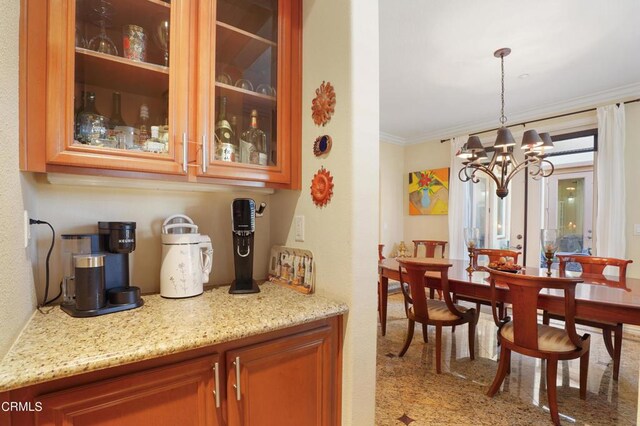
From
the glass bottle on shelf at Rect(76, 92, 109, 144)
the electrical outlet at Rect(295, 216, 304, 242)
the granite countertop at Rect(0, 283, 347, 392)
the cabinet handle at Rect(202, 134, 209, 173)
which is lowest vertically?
the granite countertop at Rect(0, 283, 347, 392)

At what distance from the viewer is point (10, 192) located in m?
0.79

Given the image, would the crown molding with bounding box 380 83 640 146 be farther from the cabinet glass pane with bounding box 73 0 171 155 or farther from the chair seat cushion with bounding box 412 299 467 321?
the cabinet glass pane with bounding box 73 0 171 155

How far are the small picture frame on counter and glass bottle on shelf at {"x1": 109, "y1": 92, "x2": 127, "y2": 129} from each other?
0.87 meters

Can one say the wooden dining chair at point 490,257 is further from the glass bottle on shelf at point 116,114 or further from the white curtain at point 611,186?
the glass bottle on shelf at point 116,114

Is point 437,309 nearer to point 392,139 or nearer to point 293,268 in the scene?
point 293,268

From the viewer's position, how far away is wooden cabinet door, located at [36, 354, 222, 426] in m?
0.74

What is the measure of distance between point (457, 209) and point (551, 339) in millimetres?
2959

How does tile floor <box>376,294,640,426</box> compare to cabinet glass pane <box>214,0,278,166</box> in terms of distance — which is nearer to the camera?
cabinet glass pane <box>214,0,278,166</box>

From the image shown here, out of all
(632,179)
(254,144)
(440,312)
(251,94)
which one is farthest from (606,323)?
(251,94)

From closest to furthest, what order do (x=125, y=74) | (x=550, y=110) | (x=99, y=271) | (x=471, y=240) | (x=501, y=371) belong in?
(x=99, y=271) → (x=125, y=74) → (x=501, y=371) → (x=471, y=240) → (x=550, y=110)

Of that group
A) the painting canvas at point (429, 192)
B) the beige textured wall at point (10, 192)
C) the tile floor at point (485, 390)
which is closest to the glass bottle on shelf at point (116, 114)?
the beige textured wall at point (10, 192)

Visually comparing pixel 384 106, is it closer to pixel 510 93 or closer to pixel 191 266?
pixel 510 93

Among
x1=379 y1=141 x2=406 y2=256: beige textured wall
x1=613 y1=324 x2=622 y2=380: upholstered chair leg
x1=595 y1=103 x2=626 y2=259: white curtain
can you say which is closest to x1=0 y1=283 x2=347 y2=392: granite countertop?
x1=613 y1=324 x2=622 y2=380: upholstered chair leg

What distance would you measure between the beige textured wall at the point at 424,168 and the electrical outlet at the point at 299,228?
12.9ft
